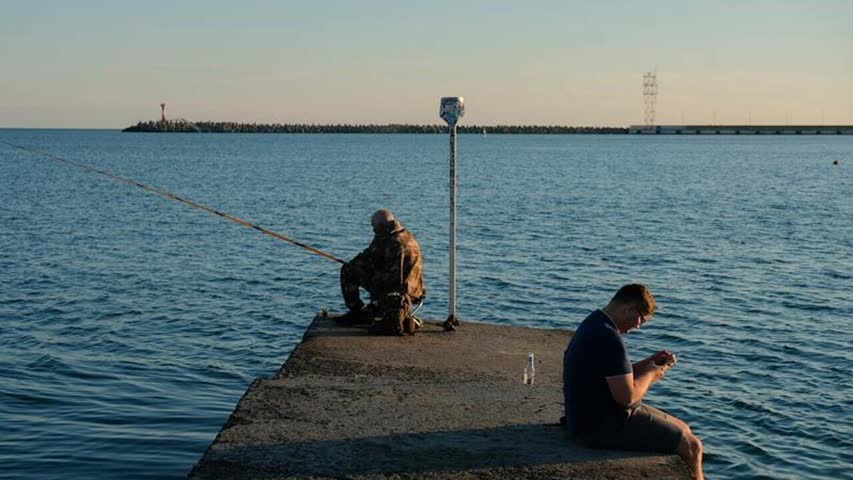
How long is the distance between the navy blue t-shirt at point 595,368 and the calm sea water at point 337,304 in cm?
408

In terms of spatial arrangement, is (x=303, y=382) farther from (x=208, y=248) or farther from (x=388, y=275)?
(x=208, y=248)

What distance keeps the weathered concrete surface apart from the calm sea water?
2067 millimetres

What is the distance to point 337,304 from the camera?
19.9 meters

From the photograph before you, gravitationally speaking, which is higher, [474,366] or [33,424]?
[474,366]

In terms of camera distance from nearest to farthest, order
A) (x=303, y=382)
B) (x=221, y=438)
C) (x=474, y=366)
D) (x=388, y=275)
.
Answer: (x=221, y=438), (x=303, y=382), (x=474, y=366), (x=388, y=275)

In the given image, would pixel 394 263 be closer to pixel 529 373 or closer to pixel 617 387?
pixel 529 373

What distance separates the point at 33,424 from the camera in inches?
465

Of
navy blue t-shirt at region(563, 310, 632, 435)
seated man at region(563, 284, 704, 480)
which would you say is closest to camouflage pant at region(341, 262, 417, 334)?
seated man at region(563, 284, 704, 480)

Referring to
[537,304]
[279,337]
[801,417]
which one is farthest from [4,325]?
[801,417]

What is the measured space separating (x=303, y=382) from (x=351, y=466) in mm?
2301

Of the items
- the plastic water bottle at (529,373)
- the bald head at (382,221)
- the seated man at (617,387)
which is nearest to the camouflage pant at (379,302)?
the bald head at (382,221)

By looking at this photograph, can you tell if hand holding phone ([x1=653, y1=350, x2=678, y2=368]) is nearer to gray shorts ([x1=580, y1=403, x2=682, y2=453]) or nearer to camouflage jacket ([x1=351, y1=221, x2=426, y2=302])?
gray shorts ([x1=580, y1=403, x2=682, y2=453])

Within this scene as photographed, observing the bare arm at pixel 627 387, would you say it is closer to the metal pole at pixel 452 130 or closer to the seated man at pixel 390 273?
the seated man at pixel 390 273

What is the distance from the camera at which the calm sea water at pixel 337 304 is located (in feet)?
38.8
